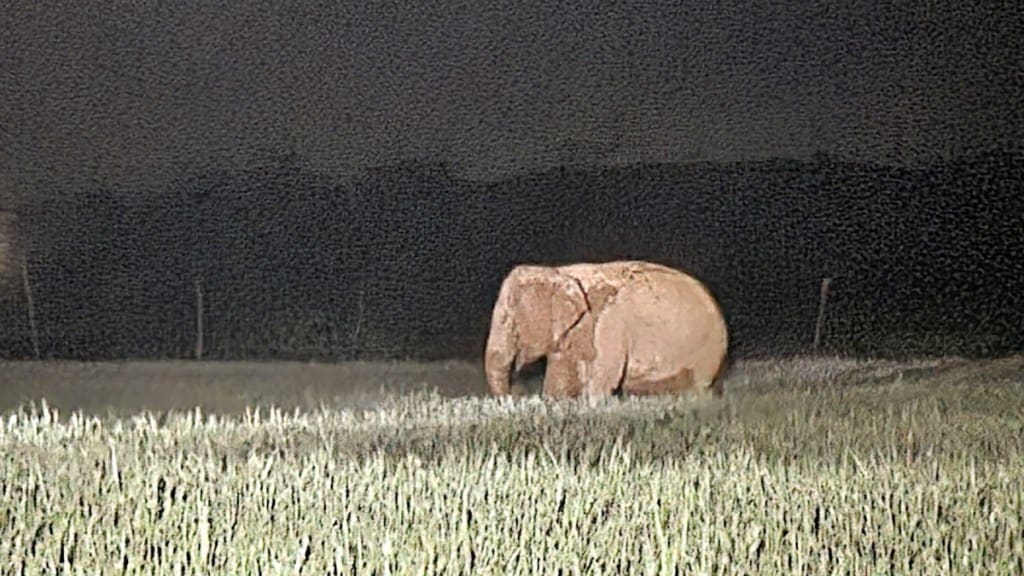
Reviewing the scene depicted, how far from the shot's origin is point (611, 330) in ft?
19.3

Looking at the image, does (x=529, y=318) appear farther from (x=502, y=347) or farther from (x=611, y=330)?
(x=611, y=330)

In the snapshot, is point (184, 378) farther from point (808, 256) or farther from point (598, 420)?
point (808, 256)

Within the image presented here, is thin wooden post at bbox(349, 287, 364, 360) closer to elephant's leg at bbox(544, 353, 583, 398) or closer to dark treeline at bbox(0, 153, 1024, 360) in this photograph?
dark treeline at bbox(0, 153, 1024, 360)

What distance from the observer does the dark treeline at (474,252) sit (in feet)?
20.8

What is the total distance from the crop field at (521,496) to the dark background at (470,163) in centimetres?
134

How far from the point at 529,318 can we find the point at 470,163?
2.56 feet

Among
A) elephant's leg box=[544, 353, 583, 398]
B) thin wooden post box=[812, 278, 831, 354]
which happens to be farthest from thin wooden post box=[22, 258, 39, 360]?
thin wooden post box=[812, 278, 831, 354]

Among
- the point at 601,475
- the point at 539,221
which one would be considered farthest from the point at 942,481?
the point at 539,221

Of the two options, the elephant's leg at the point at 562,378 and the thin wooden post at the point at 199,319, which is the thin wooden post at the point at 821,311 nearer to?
the elephant's leg at the point at 562,378

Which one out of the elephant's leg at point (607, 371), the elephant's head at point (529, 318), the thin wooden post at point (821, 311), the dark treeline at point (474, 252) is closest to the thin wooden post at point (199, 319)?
the dark treeline at point (474, 252)

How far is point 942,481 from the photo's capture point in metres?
3.76

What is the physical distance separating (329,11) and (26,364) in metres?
1.55

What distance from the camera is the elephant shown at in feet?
19.3

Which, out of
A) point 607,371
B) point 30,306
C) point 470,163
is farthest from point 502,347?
point 30,306
